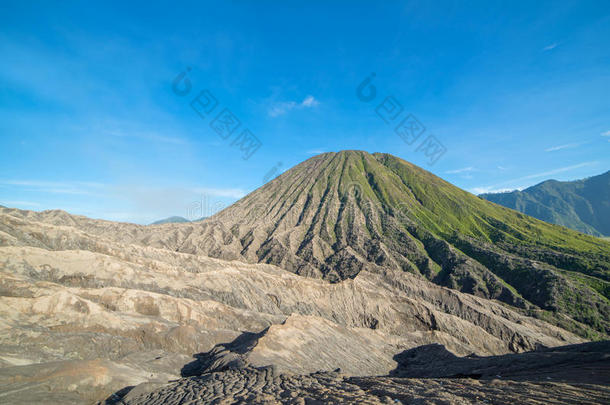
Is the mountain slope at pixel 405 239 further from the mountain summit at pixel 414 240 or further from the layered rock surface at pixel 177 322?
the layered rock surface at pixel 177 322

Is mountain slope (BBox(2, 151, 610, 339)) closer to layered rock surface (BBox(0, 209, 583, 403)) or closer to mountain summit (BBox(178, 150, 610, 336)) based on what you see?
mountain summit (BBox(178, 150, 610, 336))

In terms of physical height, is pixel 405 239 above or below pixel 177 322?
above

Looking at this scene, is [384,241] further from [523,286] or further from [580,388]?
[580,388]

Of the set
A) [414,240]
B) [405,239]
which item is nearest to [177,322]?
[405,239]

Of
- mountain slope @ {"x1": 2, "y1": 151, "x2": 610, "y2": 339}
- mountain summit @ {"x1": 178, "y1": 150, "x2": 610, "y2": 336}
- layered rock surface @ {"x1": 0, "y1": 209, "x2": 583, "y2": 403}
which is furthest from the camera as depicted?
mountain slope @ {"x1": 2, "y1": 151, "x2": 610, "y2": 339}

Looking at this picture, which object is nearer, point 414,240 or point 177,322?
A: point 177,322

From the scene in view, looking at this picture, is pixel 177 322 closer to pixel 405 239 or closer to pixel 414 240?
pixel 405 239

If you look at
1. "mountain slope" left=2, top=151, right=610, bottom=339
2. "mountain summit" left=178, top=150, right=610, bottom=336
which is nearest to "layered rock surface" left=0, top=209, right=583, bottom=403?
"mountain summit" left=178, top=150, right=610, bottom=336

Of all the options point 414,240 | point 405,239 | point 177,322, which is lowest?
point 177,322
